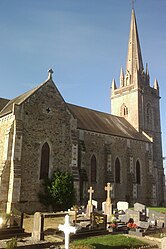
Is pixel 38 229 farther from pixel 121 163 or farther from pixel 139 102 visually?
pixel 139 102

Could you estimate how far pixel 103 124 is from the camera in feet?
96.6

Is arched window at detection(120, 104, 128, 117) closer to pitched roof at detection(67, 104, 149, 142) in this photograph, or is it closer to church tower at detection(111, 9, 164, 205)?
church tower at detection(111, 9, 164, 205)

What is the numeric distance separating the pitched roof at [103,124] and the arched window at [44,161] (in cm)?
480

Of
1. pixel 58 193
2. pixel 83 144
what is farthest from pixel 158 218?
pixel 83 144

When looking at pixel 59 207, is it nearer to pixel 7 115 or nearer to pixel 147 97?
pixel 7 115

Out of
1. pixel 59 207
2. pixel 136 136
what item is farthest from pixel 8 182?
→ pixel 136 136

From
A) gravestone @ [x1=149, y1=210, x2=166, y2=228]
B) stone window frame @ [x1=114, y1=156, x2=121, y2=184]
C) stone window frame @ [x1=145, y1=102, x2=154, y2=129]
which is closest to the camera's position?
gravestone @ [x1=149, y1=210, x2=166, y2=228]

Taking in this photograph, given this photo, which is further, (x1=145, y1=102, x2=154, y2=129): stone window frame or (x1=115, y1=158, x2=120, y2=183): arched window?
(x1=145, y1=102, x2=154, y2=129): stone window frame

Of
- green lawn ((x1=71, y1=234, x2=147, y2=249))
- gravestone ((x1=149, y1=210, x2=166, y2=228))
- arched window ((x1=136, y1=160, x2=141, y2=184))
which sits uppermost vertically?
arched window ((x1=136, y1=160, x2=141, y2=184))

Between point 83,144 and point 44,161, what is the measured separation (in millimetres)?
4812

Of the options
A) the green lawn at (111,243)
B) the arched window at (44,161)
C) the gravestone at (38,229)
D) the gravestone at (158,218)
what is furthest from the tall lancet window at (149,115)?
the gravestone at (38,229)

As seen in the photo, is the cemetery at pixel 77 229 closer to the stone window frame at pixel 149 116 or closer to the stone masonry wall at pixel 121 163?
the stone masonry wall at pixel 121 163

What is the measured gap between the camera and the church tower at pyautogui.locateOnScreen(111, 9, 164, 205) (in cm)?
3516

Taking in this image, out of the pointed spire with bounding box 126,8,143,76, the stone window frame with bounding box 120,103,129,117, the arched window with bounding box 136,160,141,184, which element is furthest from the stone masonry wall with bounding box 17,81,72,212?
the pointed spire with bounding box 126,8,143,76
